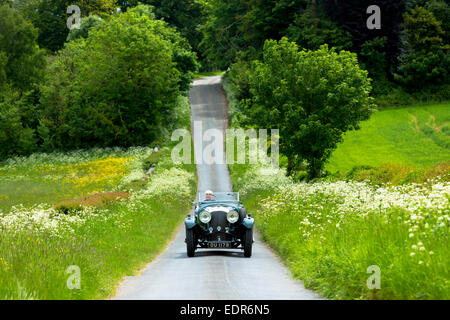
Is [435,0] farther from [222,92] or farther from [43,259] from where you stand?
[43,259]

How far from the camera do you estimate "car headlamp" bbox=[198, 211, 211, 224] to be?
64.5 ft

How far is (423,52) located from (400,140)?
1651 centimetres

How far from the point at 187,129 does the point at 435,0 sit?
3389 cm

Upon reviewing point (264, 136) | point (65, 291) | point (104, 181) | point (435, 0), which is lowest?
point (104, 181)

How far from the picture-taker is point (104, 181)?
4797cm

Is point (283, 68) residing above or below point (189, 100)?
above

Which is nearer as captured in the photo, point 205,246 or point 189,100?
point 205,246

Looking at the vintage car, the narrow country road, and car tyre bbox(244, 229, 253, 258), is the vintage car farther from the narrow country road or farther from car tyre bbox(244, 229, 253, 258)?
the narrow country road

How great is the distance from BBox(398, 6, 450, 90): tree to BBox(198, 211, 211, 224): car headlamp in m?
56.5

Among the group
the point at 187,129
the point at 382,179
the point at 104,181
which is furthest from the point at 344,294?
the point at 187,129

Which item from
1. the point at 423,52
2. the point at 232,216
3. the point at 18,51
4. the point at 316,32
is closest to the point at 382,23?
the point at 423,52

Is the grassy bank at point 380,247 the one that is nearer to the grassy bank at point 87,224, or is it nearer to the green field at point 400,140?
the grassy bank at point 87,224

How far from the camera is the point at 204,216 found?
19766 millimetres

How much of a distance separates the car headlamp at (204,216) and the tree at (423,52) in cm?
5647
